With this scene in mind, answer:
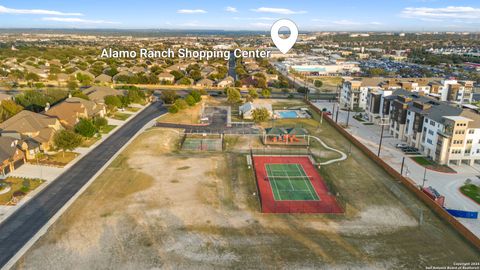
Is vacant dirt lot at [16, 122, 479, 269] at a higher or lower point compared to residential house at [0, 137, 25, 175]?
lower

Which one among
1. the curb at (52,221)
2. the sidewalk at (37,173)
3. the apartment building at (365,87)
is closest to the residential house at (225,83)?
the apartment building at (365,87)

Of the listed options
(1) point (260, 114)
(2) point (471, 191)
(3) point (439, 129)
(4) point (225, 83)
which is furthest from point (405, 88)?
(4) point (225, 83)

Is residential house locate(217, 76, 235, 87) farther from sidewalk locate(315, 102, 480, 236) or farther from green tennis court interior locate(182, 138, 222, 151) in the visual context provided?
green tennis court interior locate(182, 138, 222, 151)

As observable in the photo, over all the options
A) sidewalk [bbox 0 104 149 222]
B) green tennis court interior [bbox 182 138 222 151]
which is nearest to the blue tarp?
green tennis court interior [bbox 182 138 222 151]

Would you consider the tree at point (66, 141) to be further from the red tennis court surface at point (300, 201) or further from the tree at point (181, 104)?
the tree at point (181, 104)

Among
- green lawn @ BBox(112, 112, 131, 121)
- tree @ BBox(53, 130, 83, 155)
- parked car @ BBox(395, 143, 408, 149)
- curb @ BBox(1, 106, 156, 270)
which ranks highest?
tree @ BBox(53, 130, 83, 155)

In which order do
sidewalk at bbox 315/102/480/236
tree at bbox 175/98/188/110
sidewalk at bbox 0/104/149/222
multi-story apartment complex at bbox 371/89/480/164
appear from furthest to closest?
tree at bbox 175/98/188/110 → multi-story apartment complex at bbox 371/89/480/164 → sidewalk at bbox 315/102/480/236 → sidewalk at bbox 0/104/149/222

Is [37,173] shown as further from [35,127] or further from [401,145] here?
[401,145]
